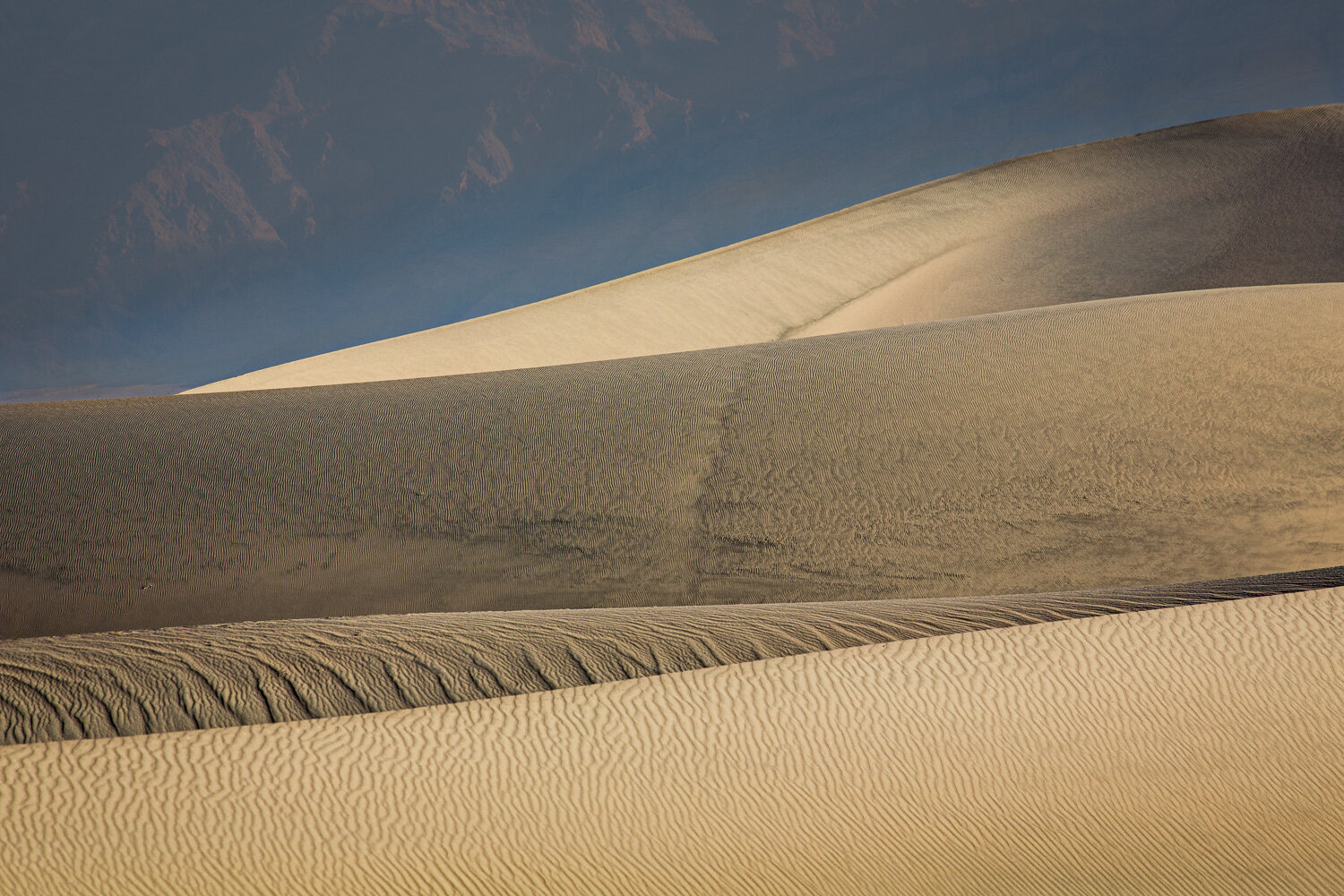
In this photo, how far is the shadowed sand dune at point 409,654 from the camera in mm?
537

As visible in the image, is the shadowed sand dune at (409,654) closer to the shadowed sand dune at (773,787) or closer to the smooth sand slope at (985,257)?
the shadowed sand dune at (773,787)

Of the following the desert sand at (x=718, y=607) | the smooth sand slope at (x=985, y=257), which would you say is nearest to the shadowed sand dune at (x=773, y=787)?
the desert sand at (x=718, y=607)

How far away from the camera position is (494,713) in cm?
55

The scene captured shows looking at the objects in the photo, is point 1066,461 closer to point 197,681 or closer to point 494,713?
point 494,713

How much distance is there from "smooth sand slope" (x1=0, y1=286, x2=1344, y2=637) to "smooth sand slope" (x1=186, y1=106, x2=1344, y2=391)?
4.44ft

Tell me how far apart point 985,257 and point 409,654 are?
3410mm

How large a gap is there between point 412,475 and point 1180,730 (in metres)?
1.10

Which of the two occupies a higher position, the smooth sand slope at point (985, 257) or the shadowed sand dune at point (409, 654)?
the smooth sand slope at point (985, 257)

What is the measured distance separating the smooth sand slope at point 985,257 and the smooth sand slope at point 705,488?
4.44 ft

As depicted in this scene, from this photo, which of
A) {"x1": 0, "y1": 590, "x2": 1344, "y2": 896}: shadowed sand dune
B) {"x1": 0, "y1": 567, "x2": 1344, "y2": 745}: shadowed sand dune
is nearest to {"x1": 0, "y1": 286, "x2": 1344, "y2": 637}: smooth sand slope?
{"x1": 0, "y1": 567, "x2": 1344, "y2": 745}: shadowed sand dune

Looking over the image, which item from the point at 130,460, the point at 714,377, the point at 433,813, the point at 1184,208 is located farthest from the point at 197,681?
the point at 1184,208

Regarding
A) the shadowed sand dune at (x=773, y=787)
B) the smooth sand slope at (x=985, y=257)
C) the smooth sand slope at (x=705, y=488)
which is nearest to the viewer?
the shadowed sand dune at (x=773, y=787)

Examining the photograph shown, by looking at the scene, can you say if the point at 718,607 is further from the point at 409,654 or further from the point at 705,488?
the point at 705,488

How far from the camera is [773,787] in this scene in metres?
0.53
